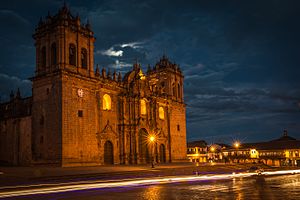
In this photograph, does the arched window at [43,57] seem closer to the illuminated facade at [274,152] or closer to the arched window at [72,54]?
the arched window at [72,54]

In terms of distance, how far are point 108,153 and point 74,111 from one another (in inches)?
343

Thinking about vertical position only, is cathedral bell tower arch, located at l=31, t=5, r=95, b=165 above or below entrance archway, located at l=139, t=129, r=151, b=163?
above

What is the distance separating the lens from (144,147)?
170 feet

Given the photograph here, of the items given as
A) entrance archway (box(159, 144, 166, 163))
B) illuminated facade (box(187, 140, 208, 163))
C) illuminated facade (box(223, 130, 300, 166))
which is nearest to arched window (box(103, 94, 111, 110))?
entrance archway (box(159, 144, 166, 163))

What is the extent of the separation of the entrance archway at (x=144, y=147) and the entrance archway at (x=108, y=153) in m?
5.93

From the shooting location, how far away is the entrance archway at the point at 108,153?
44.4 m

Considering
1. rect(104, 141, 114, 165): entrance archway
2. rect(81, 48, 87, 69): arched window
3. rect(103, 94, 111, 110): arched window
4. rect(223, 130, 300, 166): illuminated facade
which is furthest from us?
rect(223, 130, 300, 166): illuminated facade

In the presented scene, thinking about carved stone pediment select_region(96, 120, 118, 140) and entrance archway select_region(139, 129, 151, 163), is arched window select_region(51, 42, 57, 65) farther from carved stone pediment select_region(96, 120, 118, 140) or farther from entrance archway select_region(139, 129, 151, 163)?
entrance archway select_region(139, 129, 151, 163)

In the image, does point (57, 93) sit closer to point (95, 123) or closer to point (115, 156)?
point (95, 123)

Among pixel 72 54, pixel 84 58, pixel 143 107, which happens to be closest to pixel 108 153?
pixel 143 107

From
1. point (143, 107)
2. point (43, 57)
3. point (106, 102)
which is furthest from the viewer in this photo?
point (143, 107)

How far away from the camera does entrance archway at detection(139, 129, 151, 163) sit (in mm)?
50531

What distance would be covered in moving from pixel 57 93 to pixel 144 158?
18.6 meters

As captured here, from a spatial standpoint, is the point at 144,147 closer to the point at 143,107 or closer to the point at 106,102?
the point at 143,107
